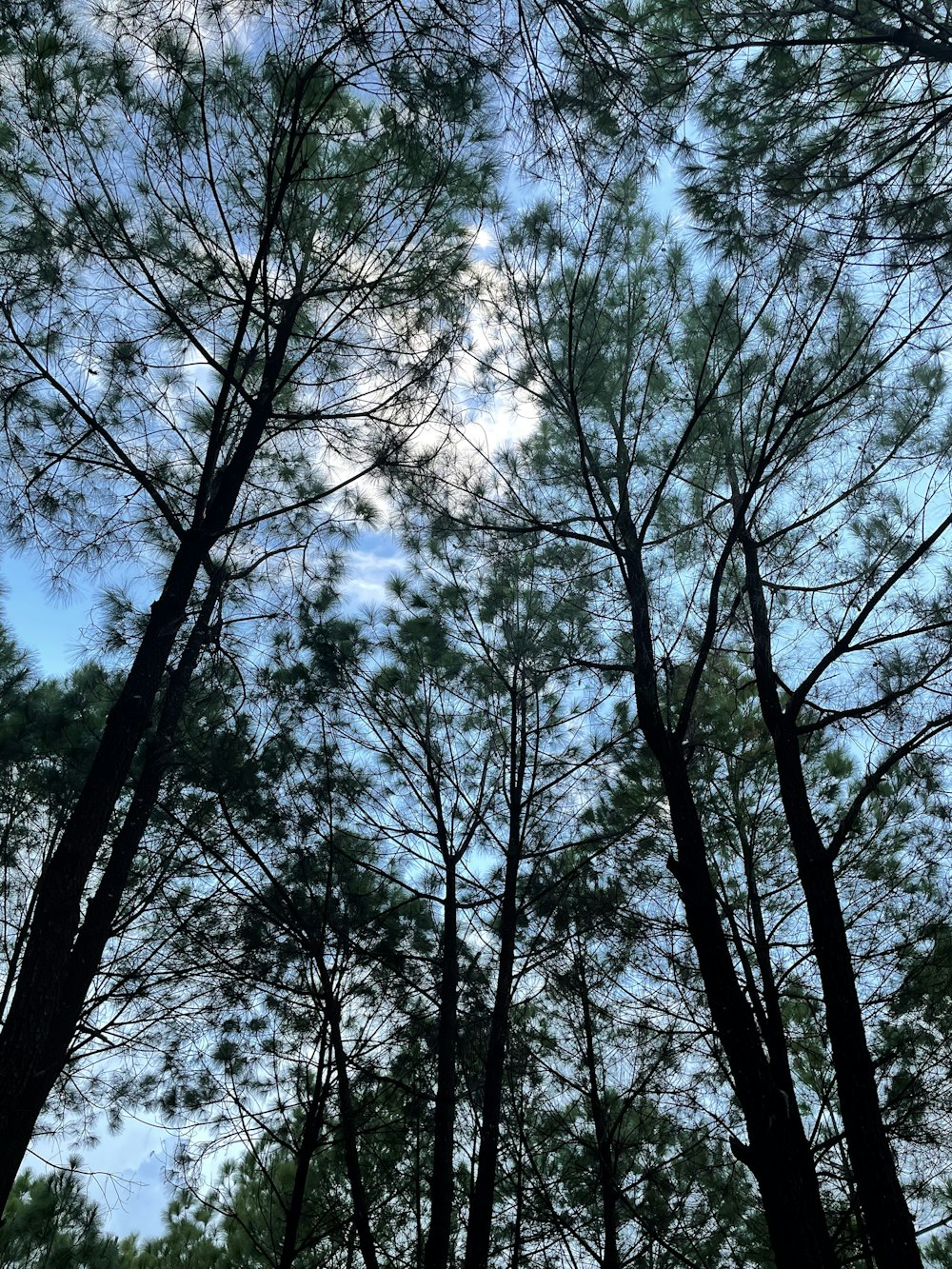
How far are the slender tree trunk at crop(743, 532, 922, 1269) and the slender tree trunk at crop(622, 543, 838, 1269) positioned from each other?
0.72 feet

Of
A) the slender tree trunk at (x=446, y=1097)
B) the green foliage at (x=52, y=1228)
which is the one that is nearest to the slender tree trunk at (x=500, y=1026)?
the slender tree trunk at (x=446, y=1097)

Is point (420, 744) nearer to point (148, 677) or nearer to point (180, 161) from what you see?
point (148, 677)

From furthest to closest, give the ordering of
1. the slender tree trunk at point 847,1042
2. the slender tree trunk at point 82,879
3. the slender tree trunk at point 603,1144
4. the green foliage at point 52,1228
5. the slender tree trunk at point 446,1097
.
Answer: the green foliage at point 52,1228 → the slender tree trunk at point 603,1144 → the slender tree trunk at point 446,1097 → the slender tree trunk at point 847,1042 → the slender tree trunk at point 82,879

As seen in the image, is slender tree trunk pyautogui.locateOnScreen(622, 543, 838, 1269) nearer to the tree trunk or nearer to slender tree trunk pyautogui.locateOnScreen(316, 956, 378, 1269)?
slender tree trunk pyautogui.locateOnScreen(316, 956, 378, 1269)

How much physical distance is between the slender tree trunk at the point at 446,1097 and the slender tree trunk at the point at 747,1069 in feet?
5.20

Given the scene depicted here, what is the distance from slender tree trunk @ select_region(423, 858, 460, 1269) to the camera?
4.45 m

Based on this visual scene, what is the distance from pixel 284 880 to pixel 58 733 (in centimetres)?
213

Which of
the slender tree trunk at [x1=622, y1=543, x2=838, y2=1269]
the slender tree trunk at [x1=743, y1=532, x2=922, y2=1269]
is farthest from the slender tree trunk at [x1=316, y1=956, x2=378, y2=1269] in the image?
the slender tree trunk at [x1=743, y1=532, x2=922, y2=1269]

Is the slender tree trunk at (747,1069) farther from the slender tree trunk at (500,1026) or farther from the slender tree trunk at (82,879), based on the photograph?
the slender tree trunk at (82,879)

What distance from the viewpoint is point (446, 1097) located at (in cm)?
487

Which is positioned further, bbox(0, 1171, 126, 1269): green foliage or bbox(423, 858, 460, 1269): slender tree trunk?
Answer: bbox(0, 1171, 126, 1269): green foliage

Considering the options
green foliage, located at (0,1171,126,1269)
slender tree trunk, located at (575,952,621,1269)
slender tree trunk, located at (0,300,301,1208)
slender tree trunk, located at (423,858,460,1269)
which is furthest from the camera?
green foliage, located at (0,1171,126,1269)

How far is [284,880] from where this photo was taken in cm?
555

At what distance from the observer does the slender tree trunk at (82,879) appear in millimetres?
3240
